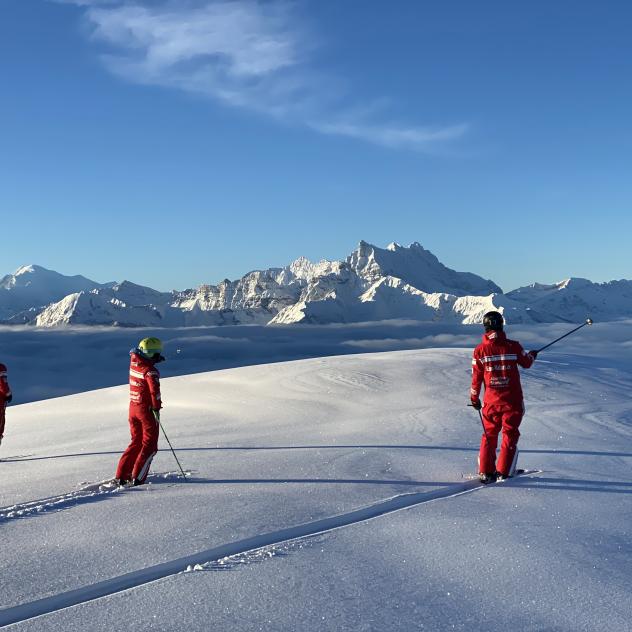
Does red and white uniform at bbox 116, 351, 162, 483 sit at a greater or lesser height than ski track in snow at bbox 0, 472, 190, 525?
greater

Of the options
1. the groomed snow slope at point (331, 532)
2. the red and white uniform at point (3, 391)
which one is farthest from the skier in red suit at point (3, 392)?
the groomed snow slope at point (331, 532)

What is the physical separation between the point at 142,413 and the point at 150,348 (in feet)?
2.61

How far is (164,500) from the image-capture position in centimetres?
649

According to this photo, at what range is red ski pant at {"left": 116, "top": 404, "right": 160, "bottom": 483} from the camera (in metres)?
7.84

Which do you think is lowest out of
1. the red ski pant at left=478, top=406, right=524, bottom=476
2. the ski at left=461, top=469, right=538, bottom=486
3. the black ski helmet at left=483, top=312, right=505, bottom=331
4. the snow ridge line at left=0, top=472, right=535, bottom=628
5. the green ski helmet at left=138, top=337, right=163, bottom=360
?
the ski at left=461, top=469, right=538, bottom=486

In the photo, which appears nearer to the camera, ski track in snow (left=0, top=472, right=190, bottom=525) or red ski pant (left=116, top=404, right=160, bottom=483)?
ski track in snow (left=0, top=472, right=190, bottom=525)

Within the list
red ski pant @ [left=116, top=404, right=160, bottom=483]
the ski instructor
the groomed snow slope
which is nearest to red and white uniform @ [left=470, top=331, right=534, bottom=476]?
the ski instructor

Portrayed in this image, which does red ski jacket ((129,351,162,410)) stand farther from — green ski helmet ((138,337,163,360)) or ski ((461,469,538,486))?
ski ((461,469,538,486))

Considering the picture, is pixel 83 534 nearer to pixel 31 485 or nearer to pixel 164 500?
pixel 164 500

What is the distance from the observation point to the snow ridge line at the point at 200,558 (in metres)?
3.94

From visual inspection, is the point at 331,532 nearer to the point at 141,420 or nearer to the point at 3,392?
the point at 141,420

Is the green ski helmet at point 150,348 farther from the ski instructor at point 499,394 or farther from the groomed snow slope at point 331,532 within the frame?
the ski instructor at point 499,394

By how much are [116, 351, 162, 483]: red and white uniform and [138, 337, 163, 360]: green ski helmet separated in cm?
6

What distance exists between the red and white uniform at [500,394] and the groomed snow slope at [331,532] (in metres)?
0.35
